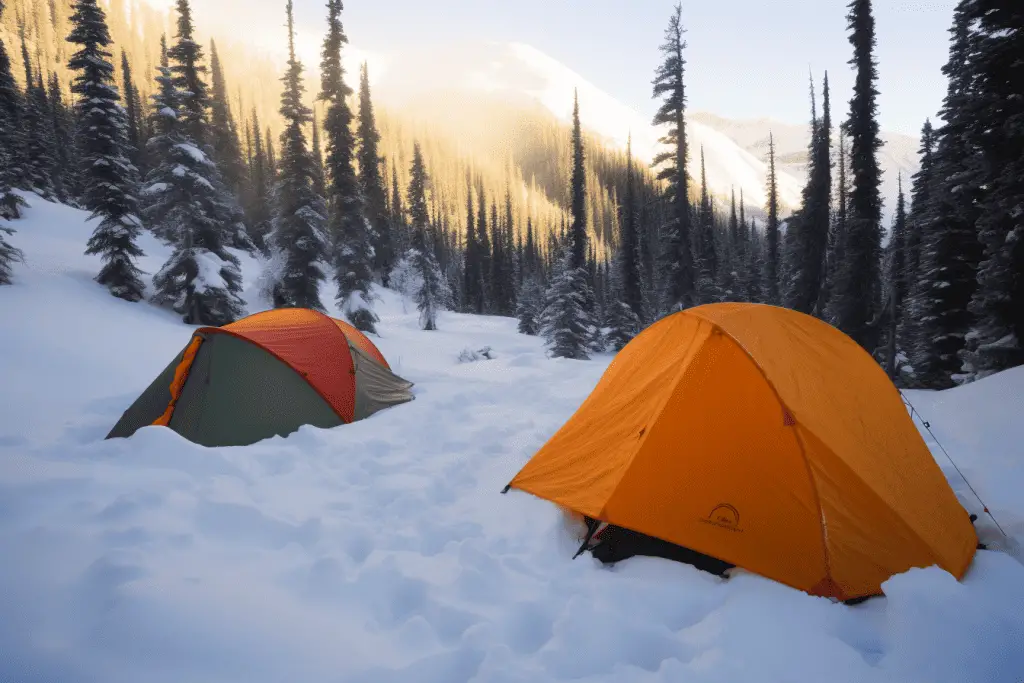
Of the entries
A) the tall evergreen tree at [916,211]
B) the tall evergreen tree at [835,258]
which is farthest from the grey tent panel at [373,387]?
the tall evergreen tree at [916,211]

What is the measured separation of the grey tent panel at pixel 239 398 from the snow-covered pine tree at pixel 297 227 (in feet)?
47.8

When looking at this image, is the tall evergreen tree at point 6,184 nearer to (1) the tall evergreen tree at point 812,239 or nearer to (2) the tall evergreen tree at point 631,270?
(2) the tall evergreen tree at point 631,270

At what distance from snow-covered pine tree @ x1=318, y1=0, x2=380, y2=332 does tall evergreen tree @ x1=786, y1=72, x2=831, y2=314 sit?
2334 centimetres

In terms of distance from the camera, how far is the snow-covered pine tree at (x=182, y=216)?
15.2 metres

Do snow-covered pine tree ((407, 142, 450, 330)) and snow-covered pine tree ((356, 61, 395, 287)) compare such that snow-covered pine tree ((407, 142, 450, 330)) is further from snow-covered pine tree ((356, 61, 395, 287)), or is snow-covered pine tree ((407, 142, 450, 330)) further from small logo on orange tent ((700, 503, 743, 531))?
small logo on orange tent ((700, 503, 743, 531))

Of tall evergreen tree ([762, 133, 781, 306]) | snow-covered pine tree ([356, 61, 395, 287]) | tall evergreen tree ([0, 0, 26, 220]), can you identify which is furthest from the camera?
tall evergreen tree ([762, 133, 781, 306])

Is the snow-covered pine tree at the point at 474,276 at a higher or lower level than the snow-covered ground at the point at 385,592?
higher

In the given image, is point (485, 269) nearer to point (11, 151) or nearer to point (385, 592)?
point (11, 151)

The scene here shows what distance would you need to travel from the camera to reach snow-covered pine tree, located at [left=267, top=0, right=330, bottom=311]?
19.3 meters

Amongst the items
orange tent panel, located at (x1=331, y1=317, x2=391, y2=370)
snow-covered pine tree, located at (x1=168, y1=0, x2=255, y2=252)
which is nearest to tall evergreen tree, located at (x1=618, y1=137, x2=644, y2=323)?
snow-covered pine tree, located at (x1=168, y1=0, x2=255, y2=252)

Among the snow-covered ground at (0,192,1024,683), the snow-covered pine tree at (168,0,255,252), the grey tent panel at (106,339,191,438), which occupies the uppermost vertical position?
the snow-covered pine tree at (168,0,255,252)

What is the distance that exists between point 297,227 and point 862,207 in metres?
24.5

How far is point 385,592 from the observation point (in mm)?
2932

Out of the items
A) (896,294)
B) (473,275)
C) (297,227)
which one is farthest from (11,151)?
(896,294)
